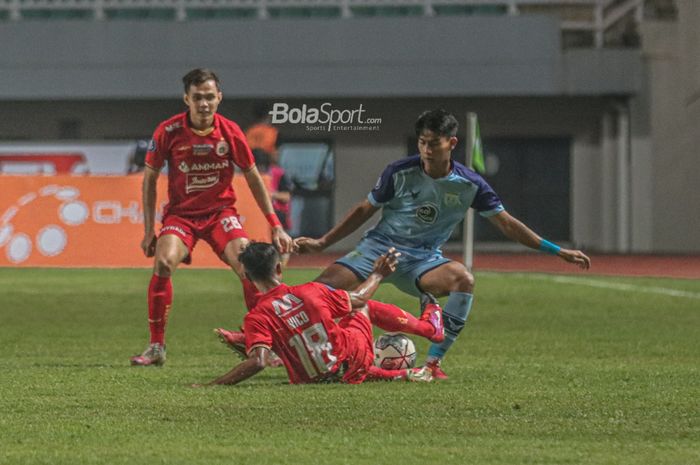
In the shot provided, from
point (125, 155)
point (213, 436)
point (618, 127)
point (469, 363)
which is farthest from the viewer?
point (618, 127)

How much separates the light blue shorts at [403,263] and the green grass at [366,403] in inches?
26.8

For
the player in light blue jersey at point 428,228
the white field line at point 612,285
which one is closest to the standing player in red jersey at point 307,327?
the player in light blue jersey at point 428,228

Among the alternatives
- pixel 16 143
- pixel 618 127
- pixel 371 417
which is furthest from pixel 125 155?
pixel 371 417

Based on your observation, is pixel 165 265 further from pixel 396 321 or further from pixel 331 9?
pixel 331 9

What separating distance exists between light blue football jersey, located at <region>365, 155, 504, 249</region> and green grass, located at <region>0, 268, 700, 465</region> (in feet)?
3.04

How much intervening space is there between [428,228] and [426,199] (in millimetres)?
236

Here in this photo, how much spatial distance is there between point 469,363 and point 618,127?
25933 millimetres

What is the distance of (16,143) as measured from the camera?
29906 millimetres

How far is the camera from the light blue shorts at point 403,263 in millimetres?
9031

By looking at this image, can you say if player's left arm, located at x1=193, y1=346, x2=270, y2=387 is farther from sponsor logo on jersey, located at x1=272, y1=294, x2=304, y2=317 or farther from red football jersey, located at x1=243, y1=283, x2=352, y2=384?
sponsor logo on jersey, located at x1=272, y1=294, x2=304, y2=317

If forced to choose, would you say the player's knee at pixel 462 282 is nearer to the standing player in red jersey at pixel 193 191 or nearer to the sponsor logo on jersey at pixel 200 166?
the standing player in red jersey at pixel 193 191

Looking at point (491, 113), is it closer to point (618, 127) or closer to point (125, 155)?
point (618, 127)

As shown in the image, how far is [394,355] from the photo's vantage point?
8.95 metres

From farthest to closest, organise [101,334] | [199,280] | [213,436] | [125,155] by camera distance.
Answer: [125,155]
[199,280]
[101,334]
[213,436]
